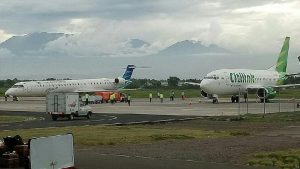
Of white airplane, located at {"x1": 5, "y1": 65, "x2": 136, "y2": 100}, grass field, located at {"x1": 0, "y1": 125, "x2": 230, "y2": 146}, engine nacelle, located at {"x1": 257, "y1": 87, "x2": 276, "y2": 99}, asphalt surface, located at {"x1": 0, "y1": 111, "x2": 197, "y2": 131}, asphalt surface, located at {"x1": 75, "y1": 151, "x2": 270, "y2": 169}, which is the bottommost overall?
asphalt surface, located at {"x1": 75, "y1": 151, "x2": 270, "y2": 169}

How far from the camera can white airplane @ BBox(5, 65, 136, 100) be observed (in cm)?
9750

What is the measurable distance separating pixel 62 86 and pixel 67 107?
54.6m

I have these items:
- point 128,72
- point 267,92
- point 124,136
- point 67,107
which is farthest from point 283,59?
point 124,136

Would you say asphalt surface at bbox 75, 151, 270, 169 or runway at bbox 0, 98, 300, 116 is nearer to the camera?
asphalt surface at bbox 75, 151, 270, 169

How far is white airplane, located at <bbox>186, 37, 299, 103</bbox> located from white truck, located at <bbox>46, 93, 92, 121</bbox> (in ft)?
91.5

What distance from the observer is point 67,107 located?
47.3m

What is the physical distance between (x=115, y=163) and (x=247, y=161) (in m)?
4.26

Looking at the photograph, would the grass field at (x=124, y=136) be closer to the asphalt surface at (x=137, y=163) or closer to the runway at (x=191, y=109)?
the asphalt surface at (x=137, y=163)

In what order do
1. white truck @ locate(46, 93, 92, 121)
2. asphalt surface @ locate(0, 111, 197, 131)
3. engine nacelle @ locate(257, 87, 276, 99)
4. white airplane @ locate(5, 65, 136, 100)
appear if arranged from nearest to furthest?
asphalt surface @ locate(0, 111, 197, 131), white truck @ locate(46, 93, 92, 121), engine nacelle @ locate(257, 87, 276, 99), white airplane @ locate(5, 65, 136, 100)

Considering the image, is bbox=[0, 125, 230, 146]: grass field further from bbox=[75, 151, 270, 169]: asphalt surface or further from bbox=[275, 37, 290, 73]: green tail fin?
bbox=[275, 37, 290, 73]: green tail fin

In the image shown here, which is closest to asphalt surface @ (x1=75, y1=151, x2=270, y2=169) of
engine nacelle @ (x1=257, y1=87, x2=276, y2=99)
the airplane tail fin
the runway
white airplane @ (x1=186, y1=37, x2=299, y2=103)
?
the runway

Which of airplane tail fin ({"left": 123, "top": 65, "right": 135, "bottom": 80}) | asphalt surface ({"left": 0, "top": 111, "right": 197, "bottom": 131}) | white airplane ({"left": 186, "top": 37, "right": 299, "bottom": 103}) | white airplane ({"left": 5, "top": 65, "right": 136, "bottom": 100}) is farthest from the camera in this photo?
airplane tail fin ({"left": 123, "top": 65, "right": 135, "bottom": 80})

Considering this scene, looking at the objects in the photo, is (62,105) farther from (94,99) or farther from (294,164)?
(94,99)

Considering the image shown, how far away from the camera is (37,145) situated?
39.0 ft
